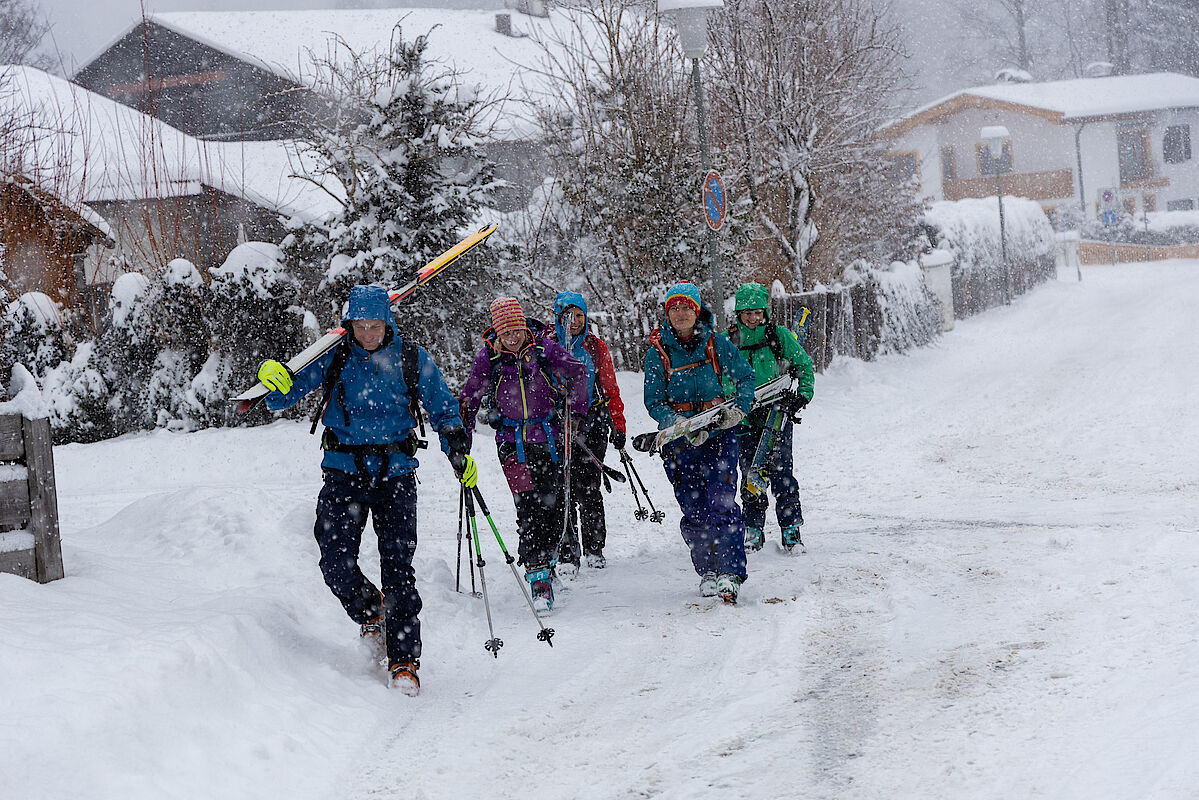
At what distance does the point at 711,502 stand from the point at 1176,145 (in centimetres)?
5630

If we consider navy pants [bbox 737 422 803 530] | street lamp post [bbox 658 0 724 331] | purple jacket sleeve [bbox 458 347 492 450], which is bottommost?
navy pants [bbox 737 422 803 530]

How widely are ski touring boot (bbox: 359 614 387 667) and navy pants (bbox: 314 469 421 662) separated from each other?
0.15 m

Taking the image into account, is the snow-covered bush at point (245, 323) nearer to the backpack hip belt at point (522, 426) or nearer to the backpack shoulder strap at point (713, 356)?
the backpack hip belt at point (522, 426)

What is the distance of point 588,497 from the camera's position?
7.52 m

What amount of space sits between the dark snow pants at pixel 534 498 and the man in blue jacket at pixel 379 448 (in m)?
1.51

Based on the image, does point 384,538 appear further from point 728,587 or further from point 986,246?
point 986,246

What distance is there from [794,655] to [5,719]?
329 cm

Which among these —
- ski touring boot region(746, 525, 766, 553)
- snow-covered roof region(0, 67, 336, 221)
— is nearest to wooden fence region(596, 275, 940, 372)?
snow-covered roof region(0, 67, 336, 221)

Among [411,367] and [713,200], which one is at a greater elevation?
[713,200]

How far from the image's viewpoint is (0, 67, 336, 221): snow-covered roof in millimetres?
17234

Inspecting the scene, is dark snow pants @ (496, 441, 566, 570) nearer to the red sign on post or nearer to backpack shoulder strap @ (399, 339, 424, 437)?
backpack shoulder strap @ (399, 339, 424, 437)

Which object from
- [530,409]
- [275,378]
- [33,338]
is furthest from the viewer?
[33,338]

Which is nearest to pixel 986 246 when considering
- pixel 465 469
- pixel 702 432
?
pixel 702 432

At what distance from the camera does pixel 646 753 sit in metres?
4.18
